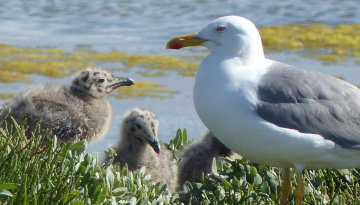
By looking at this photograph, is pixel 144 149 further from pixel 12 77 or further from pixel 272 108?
pixel 12 77

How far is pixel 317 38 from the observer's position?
13.0 meters

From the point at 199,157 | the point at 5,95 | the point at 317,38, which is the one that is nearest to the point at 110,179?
the point at 199,157

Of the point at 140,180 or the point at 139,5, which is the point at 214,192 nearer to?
the point at 140,180

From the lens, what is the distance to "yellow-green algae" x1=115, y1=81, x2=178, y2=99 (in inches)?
387

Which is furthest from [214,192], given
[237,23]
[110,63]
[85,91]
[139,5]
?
[139,5]

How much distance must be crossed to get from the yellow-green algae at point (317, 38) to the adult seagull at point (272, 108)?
670 centimetres

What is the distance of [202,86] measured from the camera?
5.15 m

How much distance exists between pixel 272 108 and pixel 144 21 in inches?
359

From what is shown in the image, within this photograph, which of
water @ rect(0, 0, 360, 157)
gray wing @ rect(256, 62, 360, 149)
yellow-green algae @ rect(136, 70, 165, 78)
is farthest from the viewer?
water @ rect(0, 0, 360, 157)

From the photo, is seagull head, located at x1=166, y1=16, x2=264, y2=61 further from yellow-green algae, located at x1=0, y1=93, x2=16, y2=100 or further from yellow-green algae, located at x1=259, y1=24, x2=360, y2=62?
yellow-green algae, located at x1=259, y1=24, x2=360, y2=62

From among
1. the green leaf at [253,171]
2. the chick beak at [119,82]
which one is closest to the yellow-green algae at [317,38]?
the chick beak at [119,82]

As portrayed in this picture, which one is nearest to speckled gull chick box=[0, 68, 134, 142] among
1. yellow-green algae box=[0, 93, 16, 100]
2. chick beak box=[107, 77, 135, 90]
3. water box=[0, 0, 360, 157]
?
chick beak box=[107, 77, 135, 90]

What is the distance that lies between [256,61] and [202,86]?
17.5 inches

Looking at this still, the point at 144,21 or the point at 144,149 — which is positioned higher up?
the point at 144,149
